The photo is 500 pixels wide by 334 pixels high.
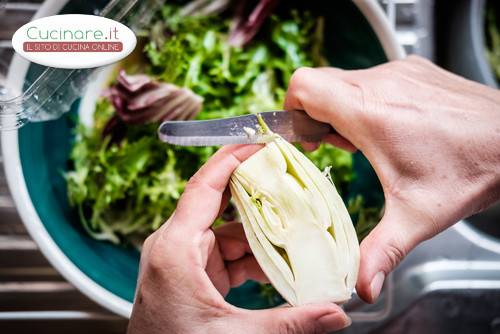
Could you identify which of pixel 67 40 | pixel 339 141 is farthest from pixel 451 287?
pixel 67 40

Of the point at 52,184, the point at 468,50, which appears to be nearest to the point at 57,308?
the point at 52,184

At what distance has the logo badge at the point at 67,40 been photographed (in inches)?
22.0

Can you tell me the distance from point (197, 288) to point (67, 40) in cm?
32

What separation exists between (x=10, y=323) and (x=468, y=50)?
84 centimetres

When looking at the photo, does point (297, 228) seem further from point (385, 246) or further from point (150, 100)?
point (150, 100)

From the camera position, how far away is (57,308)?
28.6 inches

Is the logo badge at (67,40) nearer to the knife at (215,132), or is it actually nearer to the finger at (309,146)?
the knife at (215,132)

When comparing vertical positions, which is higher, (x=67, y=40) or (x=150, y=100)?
(x=67, y=40)

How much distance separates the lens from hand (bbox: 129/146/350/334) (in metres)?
0.46

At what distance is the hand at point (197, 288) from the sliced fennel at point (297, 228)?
2cm

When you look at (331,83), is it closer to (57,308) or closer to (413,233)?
(413,233)

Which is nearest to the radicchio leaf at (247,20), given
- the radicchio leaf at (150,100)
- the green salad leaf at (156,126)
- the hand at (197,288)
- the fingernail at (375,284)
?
the green salad leaf at (156,126)

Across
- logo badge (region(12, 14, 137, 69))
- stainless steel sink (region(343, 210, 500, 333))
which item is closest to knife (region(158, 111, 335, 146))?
logo badge (region(12, 14, 137, 69))

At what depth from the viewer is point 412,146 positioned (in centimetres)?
53
